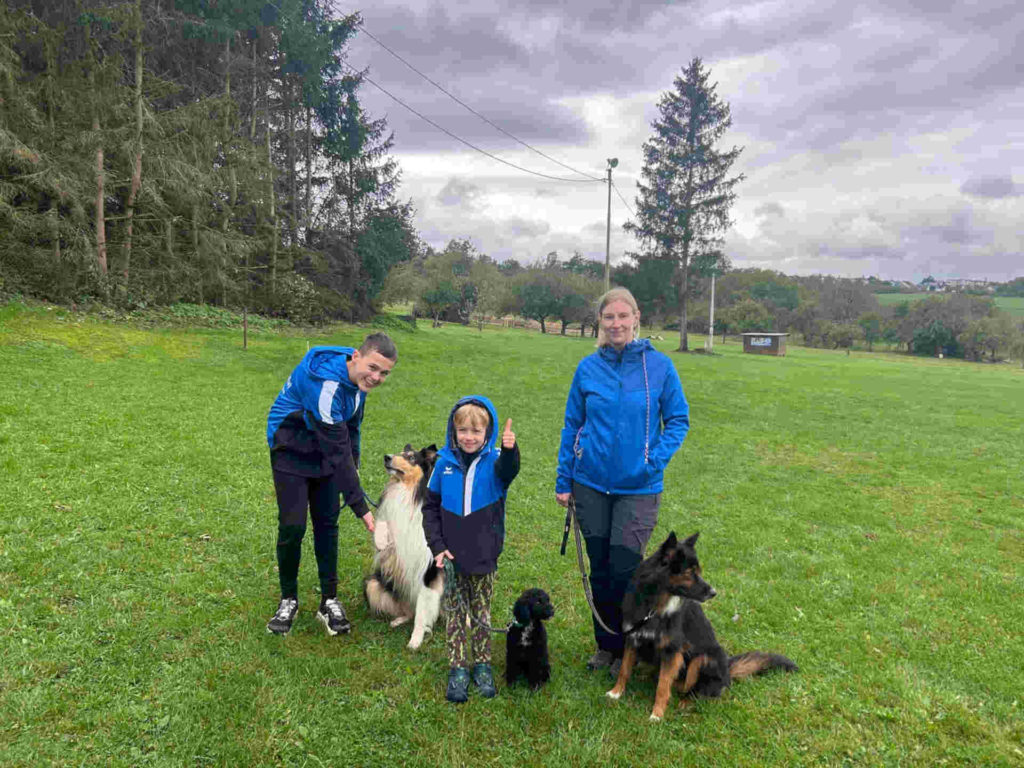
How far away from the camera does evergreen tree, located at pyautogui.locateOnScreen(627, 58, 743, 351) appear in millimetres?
41500

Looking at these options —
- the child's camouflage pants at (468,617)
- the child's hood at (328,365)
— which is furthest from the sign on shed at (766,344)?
the child's hood at (328,365)

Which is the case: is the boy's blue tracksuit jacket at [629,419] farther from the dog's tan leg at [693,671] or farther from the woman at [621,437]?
the dog's tan leg at [693,671]

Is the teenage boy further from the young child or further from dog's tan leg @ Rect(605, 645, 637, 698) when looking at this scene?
dog's tan leg @ Rect(605, 645, 637, 698)

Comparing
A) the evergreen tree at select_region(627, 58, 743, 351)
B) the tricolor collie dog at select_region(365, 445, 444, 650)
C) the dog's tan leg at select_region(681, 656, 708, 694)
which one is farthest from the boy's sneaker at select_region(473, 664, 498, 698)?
the evergreen tree at select_region(627, 58, 743, 351)

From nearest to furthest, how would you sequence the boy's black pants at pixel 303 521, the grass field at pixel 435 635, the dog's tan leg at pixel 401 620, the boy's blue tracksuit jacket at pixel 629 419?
the grass field at pixel 435 635, the boy's blue tracksuit jacket at pixel 629 419, the boy's black pants at pixel 303 521, the dog's tan leg at pixel 401 620

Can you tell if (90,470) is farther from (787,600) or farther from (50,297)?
(50,297)

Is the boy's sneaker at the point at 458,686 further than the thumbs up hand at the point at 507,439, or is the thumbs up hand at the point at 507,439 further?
the boy's sneaker at the point at 458,686

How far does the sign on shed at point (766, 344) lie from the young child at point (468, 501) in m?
50.5

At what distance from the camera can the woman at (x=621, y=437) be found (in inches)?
146

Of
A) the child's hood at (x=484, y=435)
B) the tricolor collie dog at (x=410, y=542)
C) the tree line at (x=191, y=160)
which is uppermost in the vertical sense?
the tree line at (x=191, y=160)

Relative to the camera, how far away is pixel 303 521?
4.10 metres

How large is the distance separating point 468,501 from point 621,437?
42.8 inches

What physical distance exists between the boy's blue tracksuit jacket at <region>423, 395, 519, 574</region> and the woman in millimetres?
585

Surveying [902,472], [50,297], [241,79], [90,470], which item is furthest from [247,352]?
[902,472]
